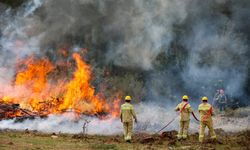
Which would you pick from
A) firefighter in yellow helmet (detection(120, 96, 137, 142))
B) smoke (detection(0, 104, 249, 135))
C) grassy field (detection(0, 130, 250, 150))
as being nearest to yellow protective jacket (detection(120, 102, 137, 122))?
firefighter in yellow helmet (detection(120, 96, 137, 142))

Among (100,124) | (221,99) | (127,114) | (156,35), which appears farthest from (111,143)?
(221,99)

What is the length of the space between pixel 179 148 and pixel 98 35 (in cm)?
1536

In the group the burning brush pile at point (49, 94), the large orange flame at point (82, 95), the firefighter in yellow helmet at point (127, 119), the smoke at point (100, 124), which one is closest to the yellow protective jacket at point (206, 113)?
the firefighter in yellow helmet at point (127, 119)

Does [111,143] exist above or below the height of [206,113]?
below

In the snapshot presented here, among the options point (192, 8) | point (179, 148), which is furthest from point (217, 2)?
point (179, 148)

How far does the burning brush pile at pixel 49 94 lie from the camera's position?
78.8ft

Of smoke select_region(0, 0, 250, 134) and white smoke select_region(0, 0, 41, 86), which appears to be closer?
white smoke select_region(0, 0, 41, 86)

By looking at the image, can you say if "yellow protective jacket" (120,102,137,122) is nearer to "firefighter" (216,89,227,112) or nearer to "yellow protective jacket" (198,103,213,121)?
"yellow protective jacket" (198,103,213,121)

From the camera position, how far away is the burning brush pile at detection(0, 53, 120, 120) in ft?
78.8

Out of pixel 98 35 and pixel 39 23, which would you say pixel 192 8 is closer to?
pixel 98 35

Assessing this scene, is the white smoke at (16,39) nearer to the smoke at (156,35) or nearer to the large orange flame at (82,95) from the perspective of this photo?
the smoke at (156,35)

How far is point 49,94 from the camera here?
26.1 meters

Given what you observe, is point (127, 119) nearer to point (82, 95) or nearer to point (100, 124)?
point (100, 124)

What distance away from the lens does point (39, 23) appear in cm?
2814
